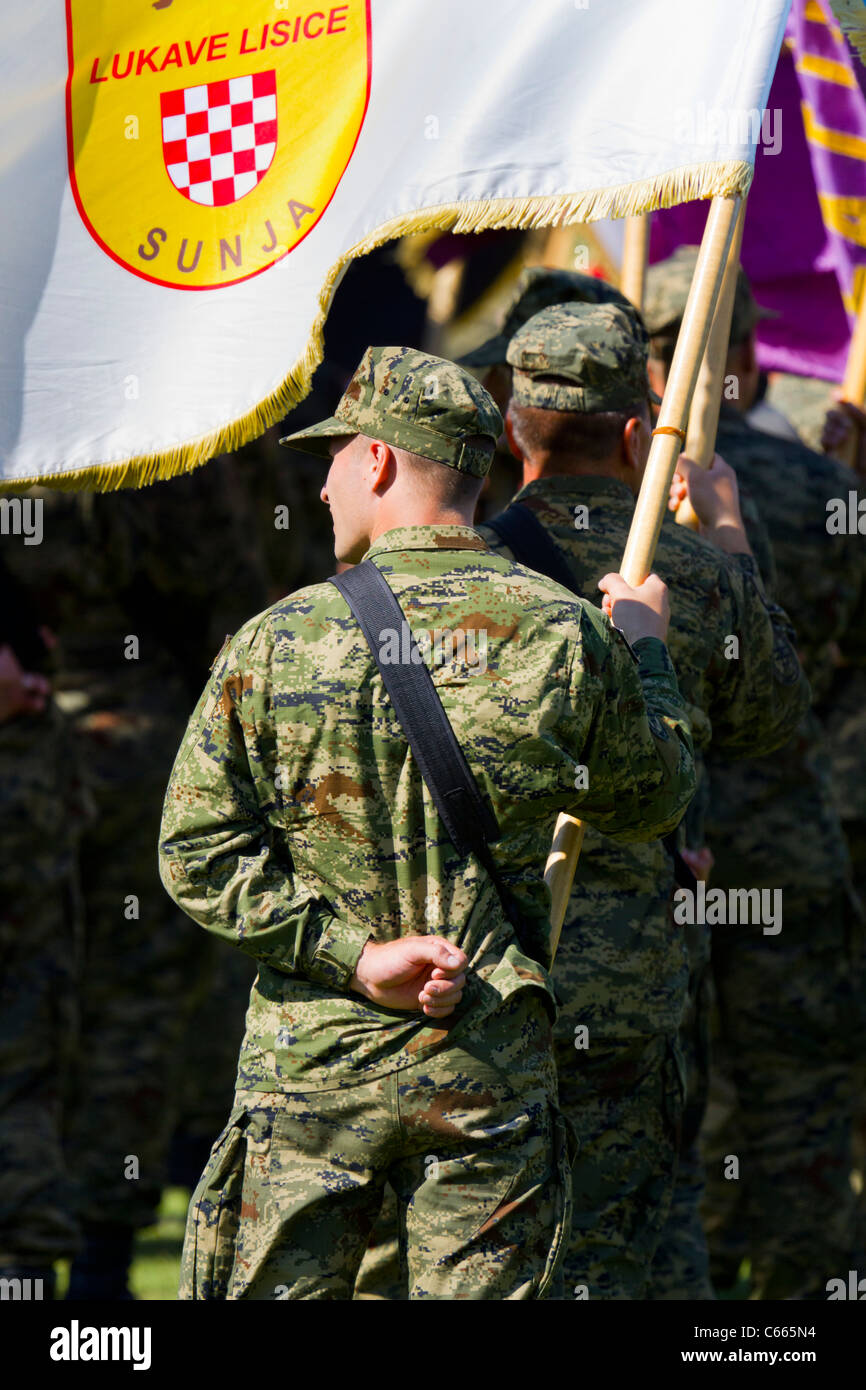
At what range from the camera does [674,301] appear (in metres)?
5.52

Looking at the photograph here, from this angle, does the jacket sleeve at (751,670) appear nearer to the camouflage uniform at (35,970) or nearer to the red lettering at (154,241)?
the red lettering at (154,241)

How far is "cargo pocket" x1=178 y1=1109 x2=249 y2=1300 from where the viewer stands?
3.29 m

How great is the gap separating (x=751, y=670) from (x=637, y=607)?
0.81 metres

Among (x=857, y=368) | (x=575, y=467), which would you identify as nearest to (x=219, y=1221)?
(x=575, y=467)

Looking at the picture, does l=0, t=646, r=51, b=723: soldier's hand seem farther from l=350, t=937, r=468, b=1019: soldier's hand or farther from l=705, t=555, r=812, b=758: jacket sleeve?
l=350, t=937, r=468, b=1019: soldier's hand

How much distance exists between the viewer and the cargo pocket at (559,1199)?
3229 mm

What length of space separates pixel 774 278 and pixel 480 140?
11.3 ft

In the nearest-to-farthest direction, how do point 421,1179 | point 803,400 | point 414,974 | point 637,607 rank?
point 414,974 < point 421,1179 < point 637,607 < point 803,400

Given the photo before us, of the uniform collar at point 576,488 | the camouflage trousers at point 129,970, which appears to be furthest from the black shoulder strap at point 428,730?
the camouflage trousers at point 129,970

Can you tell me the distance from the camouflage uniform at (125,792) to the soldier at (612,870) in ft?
7.32

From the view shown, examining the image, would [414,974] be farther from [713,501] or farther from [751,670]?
[713,501]

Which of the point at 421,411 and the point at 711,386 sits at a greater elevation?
the point at 711,386

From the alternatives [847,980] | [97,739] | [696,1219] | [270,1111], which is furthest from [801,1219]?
[270,1111]

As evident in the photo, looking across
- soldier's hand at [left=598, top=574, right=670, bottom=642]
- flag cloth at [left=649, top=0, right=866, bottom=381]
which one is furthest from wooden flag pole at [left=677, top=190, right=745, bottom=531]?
flag cloth at [left=649, top=0, right=866, bottom=381]
